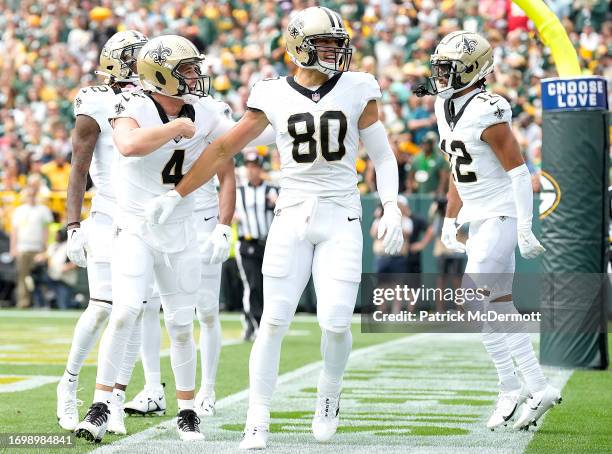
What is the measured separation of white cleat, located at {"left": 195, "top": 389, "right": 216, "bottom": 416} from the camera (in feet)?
21.3

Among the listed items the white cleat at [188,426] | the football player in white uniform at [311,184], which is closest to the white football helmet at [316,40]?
the football player in white uniform at [311,184]

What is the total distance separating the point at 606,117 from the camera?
29.2 ft

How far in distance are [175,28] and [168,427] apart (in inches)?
557

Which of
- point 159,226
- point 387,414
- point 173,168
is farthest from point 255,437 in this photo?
point 387,414

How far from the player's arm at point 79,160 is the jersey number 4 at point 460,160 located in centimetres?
177

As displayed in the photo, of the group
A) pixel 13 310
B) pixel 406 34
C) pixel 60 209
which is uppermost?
pixel 406 34

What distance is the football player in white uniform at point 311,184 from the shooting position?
5.37 m

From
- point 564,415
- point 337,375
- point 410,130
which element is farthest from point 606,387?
point 410,130

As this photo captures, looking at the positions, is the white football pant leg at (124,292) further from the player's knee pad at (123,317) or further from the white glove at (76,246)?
the white glove at (76,246)

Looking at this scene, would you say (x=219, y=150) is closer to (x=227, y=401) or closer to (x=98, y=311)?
(x=98, y=311)

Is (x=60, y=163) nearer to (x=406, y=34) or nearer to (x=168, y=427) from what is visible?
(x=406, y=34)

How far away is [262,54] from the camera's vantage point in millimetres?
17859

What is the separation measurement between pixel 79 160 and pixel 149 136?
2.62 ft
